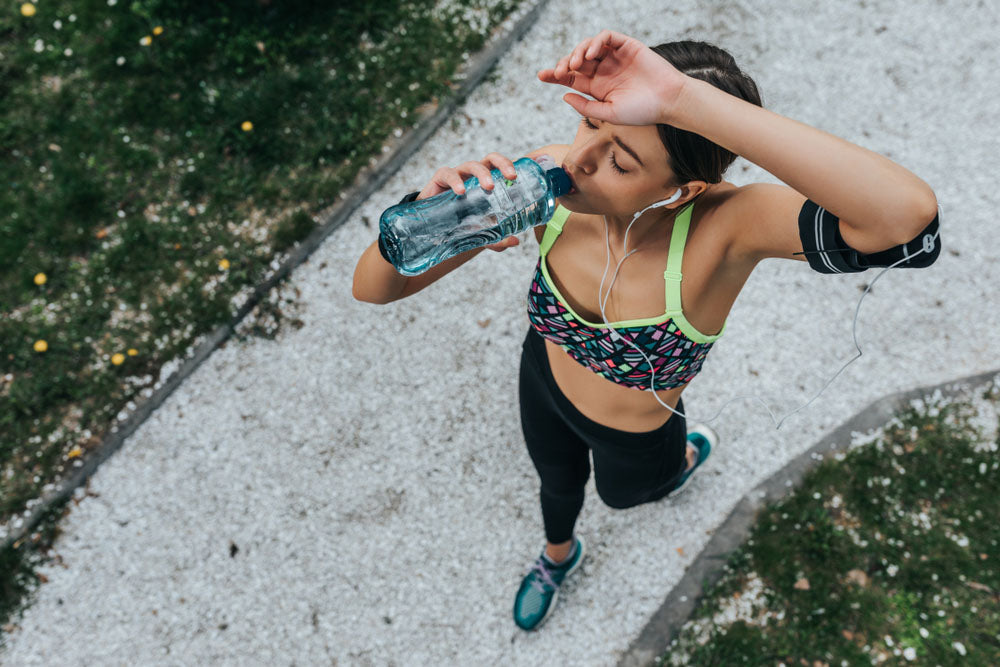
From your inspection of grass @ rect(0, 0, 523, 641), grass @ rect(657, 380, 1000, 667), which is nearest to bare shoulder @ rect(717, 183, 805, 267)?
grass @ rect(657, 380, 1000, 667)

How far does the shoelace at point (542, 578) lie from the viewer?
11.3 feet

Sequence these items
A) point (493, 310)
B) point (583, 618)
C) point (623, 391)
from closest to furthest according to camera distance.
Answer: point (623, 391) → point (583, 618) → point (493, 310)

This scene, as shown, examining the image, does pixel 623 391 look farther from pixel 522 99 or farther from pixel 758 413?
pixel 522 99

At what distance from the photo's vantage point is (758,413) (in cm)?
388

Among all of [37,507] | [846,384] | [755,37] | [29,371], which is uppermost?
[755,37]

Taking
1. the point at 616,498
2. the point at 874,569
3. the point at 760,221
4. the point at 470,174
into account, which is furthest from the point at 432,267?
the point at 874,569

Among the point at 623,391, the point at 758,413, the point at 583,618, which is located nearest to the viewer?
the point at 623,391

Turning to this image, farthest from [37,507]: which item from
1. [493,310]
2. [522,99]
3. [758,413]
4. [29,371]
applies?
[758,413]

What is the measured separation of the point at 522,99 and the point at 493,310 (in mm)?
1588

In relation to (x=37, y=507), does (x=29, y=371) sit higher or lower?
higher

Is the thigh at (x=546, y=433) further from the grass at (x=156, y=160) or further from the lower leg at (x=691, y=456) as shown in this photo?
the grass at (x=156, y=160)

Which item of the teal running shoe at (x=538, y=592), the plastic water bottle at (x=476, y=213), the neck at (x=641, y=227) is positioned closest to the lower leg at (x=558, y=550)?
the teal running shoe at (x=538, y=592)

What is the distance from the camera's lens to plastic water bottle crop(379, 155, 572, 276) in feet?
6.02

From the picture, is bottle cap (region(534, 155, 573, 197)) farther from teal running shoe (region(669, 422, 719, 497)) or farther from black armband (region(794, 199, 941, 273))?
teal running shoe (region(669, 422, 719, 497))
